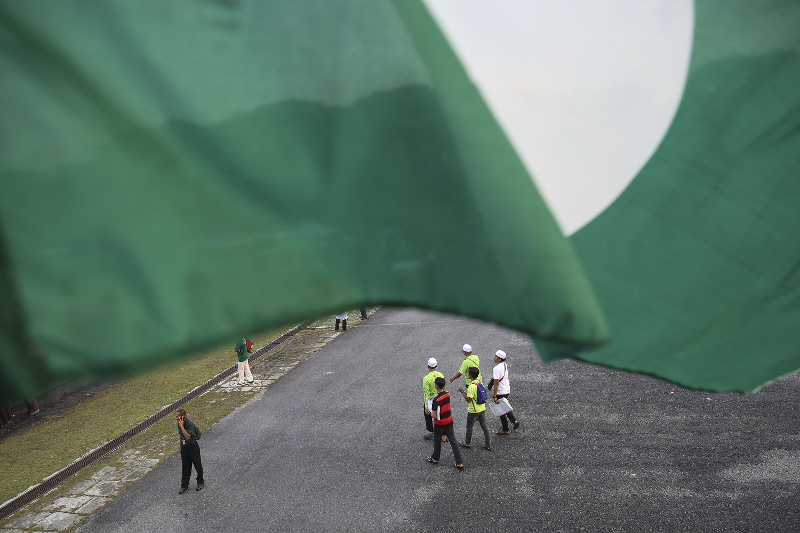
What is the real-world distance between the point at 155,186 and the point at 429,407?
8686 millimetres

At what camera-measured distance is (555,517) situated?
7.84 m

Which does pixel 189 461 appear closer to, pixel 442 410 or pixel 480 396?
pixel 442 410

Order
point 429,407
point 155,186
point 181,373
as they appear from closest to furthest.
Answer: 1. point 155,186
2. point 429,407
3. point 181,373

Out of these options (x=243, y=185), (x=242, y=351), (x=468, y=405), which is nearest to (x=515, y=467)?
(x=468, y=405)

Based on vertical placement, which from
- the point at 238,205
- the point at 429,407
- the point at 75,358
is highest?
the point at 238,205

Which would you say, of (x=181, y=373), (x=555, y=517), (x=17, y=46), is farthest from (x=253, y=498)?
(x=17, y=46)

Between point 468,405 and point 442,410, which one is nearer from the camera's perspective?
point 442,410

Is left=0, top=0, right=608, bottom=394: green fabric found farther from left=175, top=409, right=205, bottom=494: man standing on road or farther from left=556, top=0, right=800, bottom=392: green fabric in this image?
left=175, top=409, right=205, bottom=494: man standing on road

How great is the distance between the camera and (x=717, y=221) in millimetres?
2172

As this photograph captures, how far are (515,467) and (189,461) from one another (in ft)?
18.3

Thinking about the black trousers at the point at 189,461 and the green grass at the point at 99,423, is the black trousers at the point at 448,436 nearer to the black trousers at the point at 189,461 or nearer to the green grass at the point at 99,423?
the black trousers at the point at 189,461

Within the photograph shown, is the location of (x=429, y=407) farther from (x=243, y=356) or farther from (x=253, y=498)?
(x=243, y=356)

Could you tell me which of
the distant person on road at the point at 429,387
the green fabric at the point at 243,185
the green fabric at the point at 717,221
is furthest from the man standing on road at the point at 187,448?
the green fabric at the point at 717,221

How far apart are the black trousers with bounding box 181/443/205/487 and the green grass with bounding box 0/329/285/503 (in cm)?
202
